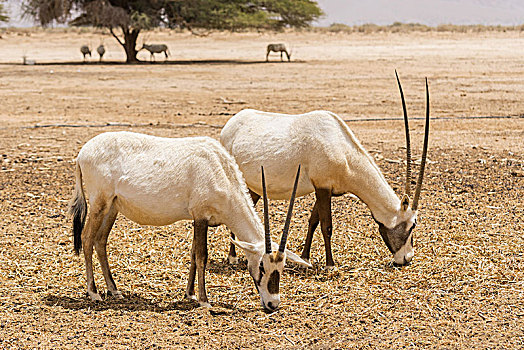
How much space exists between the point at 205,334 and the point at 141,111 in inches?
549

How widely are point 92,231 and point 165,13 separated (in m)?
31.3

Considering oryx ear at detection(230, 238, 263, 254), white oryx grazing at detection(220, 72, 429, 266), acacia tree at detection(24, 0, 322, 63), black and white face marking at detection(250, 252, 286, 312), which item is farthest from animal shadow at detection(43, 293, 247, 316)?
acacia tree at detection(24, 0, 322, 63)

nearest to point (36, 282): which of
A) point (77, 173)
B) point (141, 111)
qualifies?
point (77, 173)

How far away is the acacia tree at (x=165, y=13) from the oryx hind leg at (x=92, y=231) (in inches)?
1108

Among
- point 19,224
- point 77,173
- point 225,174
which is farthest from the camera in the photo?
point 19,224

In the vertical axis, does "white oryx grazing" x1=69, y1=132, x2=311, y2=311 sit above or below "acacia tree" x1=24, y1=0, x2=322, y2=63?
below

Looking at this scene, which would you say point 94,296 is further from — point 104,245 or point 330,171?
point 330,171

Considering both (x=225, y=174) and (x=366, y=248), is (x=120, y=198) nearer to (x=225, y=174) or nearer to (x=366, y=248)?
(x=225, y=174)

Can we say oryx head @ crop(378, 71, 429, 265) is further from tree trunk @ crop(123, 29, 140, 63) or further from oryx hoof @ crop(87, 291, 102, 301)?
tree trunk @ crop(123, 29, 140, 63)

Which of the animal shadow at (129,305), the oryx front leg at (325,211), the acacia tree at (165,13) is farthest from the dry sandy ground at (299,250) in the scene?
the acacia tree at (165,13)

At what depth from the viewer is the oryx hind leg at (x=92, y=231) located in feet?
19.7

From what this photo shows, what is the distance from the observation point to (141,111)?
18734mm

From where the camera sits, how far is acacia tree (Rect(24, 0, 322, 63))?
33.8 metres

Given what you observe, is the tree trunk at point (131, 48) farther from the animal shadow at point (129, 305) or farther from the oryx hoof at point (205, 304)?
the oryx hoof at point (205, 304)
